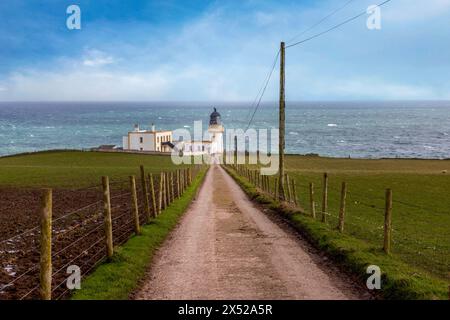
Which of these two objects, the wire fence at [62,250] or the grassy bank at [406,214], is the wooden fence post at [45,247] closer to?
the wire fence at [62,250]

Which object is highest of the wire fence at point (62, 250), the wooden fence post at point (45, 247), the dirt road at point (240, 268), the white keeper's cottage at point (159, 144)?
the wooden fence post at point (45, 247)

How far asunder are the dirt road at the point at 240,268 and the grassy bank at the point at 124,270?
33 centimetres

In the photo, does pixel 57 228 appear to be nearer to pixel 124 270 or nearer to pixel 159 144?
pixel 124 270

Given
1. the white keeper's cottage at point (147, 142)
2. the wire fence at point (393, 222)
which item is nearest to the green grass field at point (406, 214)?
the wire fence at point (393, 222)

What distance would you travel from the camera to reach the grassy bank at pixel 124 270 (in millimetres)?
9539

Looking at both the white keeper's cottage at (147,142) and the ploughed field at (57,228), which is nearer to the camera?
the ploughed field at (57,228)

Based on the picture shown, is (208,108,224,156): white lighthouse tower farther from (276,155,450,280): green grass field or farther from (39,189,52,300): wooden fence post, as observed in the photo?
(39,189,52,300): wooden fence post

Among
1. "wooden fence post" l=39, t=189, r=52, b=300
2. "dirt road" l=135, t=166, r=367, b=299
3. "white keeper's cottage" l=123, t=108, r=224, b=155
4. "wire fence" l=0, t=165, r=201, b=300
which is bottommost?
"white keeper's cottage" l=123, t=108, r=224, b=155

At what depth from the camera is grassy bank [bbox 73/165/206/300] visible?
31.3ft

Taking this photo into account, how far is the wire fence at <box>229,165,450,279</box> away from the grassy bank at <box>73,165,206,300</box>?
275 inches

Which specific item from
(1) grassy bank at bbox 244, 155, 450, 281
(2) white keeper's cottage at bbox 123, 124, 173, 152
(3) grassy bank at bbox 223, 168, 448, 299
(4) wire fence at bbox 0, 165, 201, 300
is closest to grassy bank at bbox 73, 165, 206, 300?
(4) wire fence at bbox 0, 165, 201, 300

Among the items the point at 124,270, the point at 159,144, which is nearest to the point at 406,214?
the point at 124,270

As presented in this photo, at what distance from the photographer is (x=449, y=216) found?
28.5 meters

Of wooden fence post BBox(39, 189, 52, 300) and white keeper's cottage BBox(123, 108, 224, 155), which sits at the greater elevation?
wooden fence post BBox(39, 189, 52, 300)
